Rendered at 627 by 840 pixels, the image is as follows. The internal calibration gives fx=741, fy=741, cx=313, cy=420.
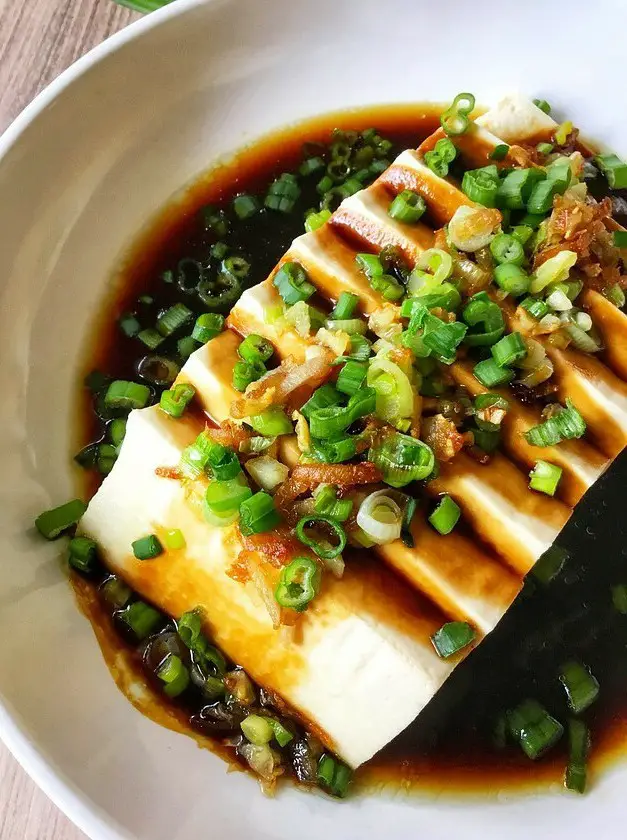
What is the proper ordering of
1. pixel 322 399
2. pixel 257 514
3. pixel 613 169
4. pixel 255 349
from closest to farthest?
pixel 257 514, pixel 322 399, pixel 255 349, pixel 613 169

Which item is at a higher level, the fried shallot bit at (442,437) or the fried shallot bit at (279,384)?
the fried shallot bit at (279,384)

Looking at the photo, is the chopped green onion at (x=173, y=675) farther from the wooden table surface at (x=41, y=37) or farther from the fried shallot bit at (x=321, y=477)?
the wooden table surface at (x=41, y=37)

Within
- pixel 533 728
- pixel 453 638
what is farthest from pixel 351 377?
pixel 533 728

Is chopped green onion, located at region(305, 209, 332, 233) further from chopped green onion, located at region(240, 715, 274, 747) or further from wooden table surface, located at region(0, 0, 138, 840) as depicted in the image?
chopped green onion, located at region(240, 715, 274, 747)

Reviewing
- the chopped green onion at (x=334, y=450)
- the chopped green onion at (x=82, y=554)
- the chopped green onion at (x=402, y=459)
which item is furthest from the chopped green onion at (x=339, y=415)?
the chopped green onion at (x=82, y=554)

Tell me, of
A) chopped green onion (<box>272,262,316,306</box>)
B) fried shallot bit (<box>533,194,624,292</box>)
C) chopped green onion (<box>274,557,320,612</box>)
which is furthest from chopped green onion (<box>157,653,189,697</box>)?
fried shallot bit (<box>533,194,624,292</box>)

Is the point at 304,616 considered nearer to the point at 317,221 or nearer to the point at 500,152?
the point at 317,221
